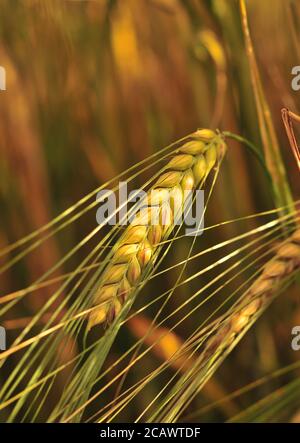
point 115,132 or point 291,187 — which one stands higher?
point 115,132

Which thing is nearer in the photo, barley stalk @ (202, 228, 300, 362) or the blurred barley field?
barley stalk @ (202, 228, 300, 362)

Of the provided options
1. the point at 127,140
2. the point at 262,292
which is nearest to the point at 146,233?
the point at 262,292

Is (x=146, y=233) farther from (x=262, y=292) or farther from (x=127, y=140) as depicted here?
(x=127, y=140)
